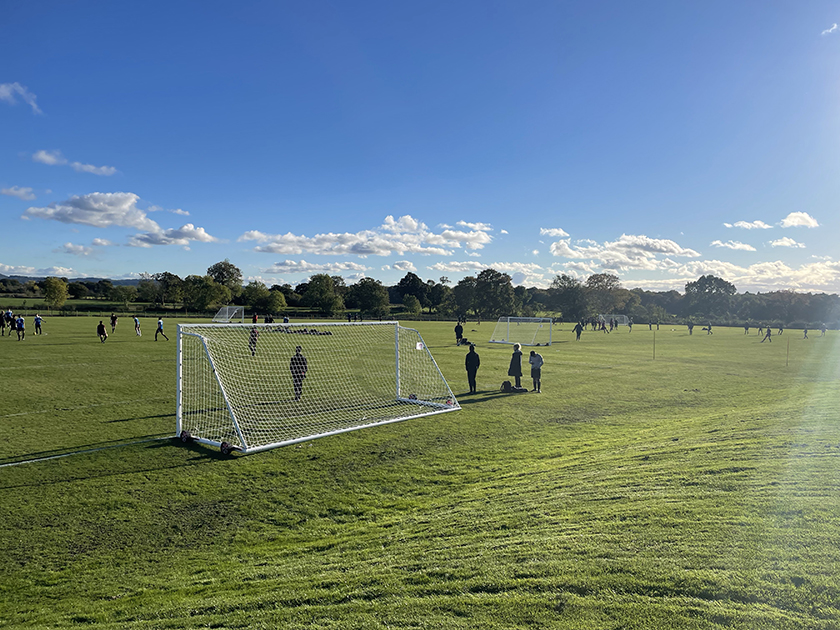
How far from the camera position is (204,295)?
100 meters

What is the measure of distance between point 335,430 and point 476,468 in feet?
13.0

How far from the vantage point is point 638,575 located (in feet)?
12.2

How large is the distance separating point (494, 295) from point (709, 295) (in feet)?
202

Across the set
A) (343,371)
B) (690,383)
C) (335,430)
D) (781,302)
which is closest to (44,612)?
(335,430)

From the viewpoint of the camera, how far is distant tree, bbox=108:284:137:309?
114 meters

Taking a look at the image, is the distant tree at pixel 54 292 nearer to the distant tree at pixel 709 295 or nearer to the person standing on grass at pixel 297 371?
the person standing on grass at pixel 297 371

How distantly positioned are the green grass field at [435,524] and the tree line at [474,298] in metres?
85.8

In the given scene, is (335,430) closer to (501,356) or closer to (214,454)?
(214,454)

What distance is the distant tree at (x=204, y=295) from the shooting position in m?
100

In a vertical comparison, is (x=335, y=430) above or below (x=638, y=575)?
below

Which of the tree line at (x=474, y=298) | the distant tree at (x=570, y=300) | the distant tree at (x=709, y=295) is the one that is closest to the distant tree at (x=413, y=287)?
the tree line at (x=474, y=298)

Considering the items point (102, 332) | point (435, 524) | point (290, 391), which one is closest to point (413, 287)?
point (102, 332)

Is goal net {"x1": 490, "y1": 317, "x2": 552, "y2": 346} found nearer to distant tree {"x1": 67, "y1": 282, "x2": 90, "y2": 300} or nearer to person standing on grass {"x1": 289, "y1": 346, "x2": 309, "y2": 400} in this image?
person standing on grass {"x1": 289, "y1": 346, "x2": 309, "y2": 400}

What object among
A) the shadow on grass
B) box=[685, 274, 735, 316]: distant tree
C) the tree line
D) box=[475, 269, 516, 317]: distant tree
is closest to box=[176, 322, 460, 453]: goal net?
the shadow on grass
